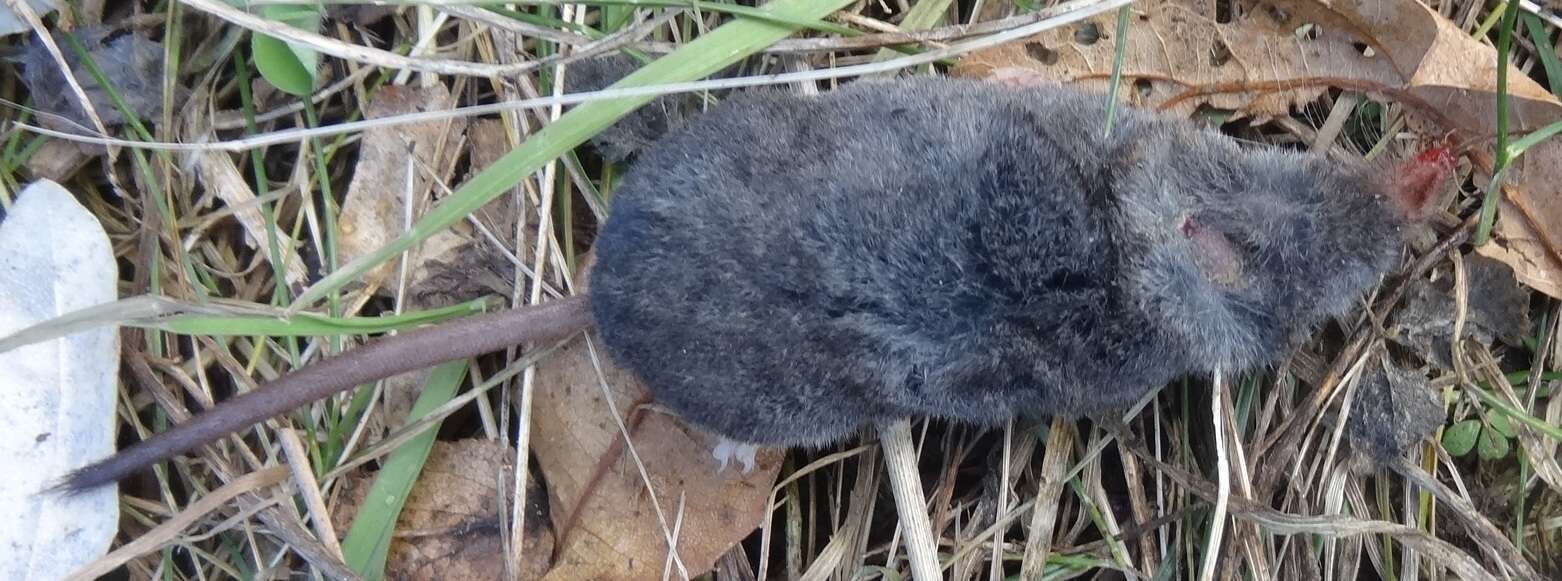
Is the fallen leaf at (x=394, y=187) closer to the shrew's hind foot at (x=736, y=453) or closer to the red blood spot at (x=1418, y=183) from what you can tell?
the shrew's hind foot at (x=736, y=453)

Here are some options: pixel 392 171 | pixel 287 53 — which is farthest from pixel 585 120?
pixel 287 53

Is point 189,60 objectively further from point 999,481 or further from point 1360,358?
point 1360,358

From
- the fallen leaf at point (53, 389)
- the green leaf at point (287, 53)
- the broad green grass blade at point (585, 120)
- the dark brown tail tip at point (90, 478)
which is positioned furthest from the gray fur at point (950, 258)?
the fallen leaf at point (53, 389)

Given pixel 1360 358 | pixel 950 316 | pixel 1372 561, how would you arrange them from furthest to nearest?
pixel 1372 561, pixel 1360 358, pixel 950 316

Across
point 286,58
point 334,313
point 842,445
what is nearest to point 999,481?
point 842,445

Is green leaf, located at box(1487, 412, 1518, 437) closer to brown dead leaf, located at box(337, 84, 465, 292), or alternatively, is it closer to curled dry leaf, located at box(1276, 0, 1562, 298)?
curled dry leaf, located at box(1276, 0, 1562, 298)

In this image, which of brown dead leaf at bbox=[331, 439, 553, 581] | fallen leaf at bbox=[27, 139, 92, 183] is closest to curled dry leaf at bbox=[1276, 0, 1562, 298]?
brown dead leaf at bbox=[331, 439, 553, 581]
